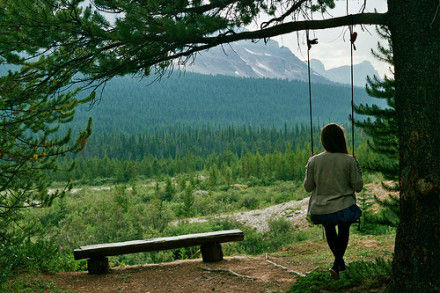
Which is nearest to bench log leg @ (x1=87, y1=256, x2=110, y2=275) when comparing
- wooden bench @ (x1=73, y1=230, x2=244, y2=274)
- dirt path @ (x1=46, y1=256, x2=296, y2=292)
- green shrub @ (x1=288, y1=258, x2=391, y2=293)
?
wooden bench @ (x1=73, y1=230, x2=244, y2=274)

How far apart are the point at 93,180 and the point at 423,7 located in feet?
198

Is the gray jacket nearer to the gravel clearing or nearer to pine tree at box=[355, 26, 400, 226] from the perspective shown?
pine tree at box=[355, 26, 400, 226]

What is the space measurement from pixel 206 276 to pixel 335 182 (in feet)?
8.27

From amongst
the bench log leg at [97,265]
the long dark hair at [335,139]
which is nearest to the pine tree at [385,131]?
the long dark hair at [335,139]

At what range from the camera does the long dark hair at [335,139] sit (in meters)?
3.37

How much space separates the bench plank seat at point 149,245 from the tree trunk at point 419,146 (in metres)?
3.01

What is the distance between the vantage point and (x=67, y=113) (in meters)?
5.77

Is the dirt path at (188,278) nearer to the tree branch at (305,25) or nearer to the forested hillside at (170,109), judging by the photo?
the tree branch at (305,25)

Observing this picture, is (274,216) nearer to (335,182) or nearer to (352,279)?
(352,279)

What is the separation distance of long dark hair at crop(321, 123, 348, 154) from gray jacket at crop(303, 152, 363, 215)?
0.23 feet

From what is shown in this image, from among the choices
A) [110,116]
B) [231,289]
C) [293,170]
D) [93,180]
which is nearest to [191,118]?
[110,116]

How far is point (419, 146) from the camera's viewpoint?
2.77 metres

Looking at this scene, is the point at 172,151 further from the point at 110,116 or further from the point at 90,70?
the point at 90,70

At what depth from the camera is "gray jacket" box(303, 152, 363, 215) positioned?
128 inches
